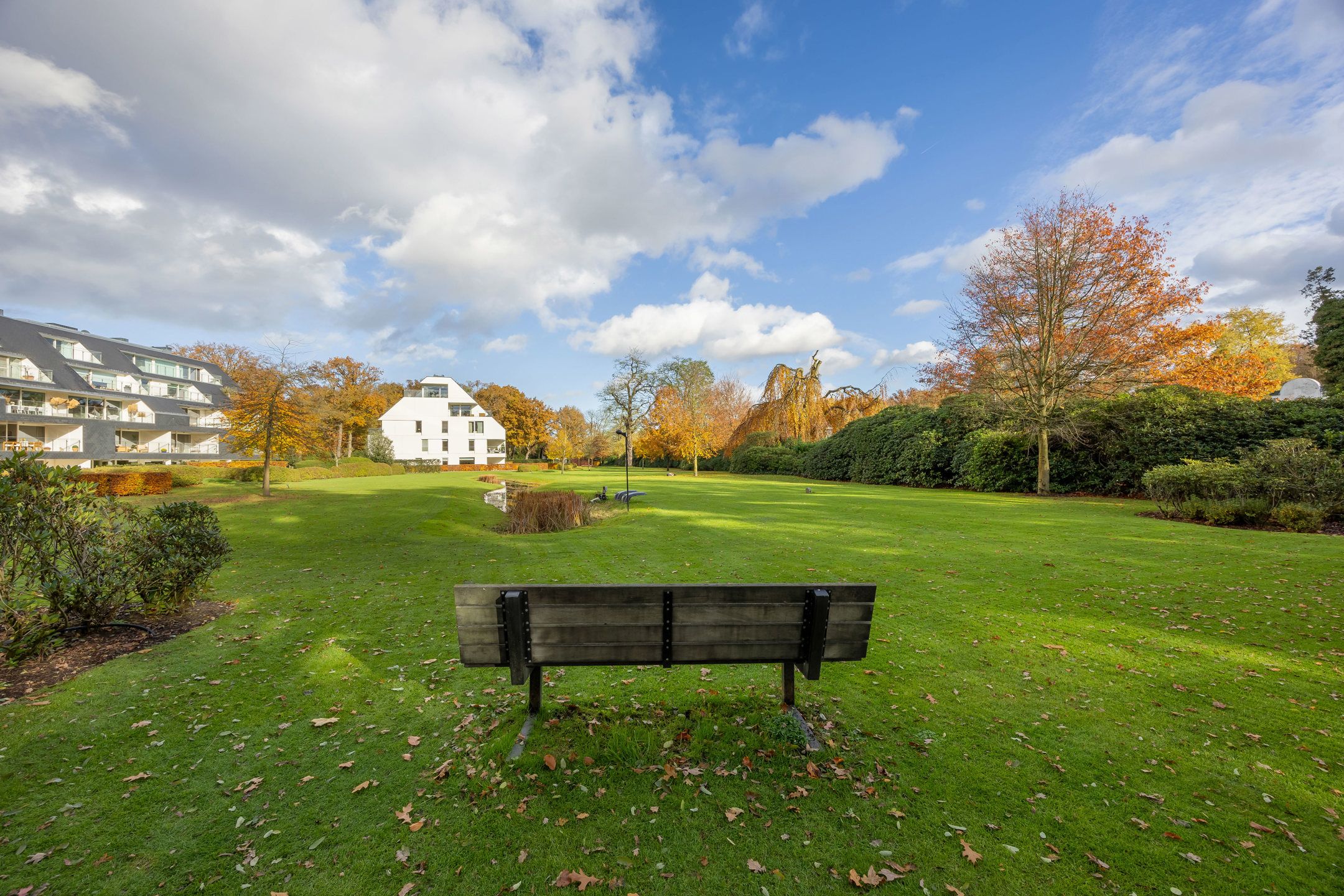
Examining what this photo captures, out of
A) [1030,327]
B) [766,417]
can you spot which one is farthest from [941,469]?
[766,417]

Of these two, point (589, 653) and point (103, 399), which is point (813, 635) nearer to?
point (589, 653)

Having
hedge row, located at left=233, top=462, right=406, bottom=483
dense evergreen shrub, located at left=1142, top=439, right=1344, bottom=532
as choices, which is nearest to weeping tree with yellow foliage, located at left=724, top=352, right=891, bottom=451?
dense evergreen shrub, located at left=1142, top=439, right=1344, bottom=532

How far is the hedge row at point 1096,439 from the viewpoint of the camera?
15891 mm

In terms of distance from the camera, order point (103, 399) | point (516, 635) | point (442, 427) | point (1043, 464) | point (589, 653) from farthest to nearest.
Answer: point (442, 427) < point (103, 399) < point (1043, 464) < point (589, 653) < point (516, 635)

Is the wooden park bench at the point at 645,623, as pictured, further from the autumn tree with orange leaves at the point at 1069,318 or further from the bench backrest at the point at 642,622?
the autumn tree with orange leaves at the point at 1069,318

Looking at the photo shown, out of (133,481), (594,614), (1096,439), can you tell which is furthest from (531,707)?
(133,481)

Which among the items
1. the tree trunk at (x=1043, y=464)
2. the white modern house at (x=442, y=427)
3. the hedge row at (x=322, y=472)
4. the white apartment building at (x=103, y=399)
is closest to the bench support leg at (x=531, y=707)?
the tree trunk at (x=1043, y=464)

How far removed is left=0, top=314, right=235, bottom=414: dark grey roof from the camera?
119ft

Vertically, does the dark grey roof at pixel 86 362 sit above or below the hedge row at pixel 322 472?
above

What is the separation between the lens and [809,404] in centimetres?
4009

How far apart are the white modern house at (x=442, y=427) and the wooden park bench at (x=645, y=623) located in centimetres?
5993

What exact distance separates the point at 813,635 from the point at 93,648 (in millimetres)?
6516

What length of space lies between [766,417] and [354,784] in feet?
137

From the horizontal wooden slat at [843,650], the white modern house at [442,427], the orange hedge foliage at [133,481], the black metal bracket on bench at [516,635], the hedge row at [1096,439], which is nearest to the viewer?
the black metal bracket on bench at [516,635]
